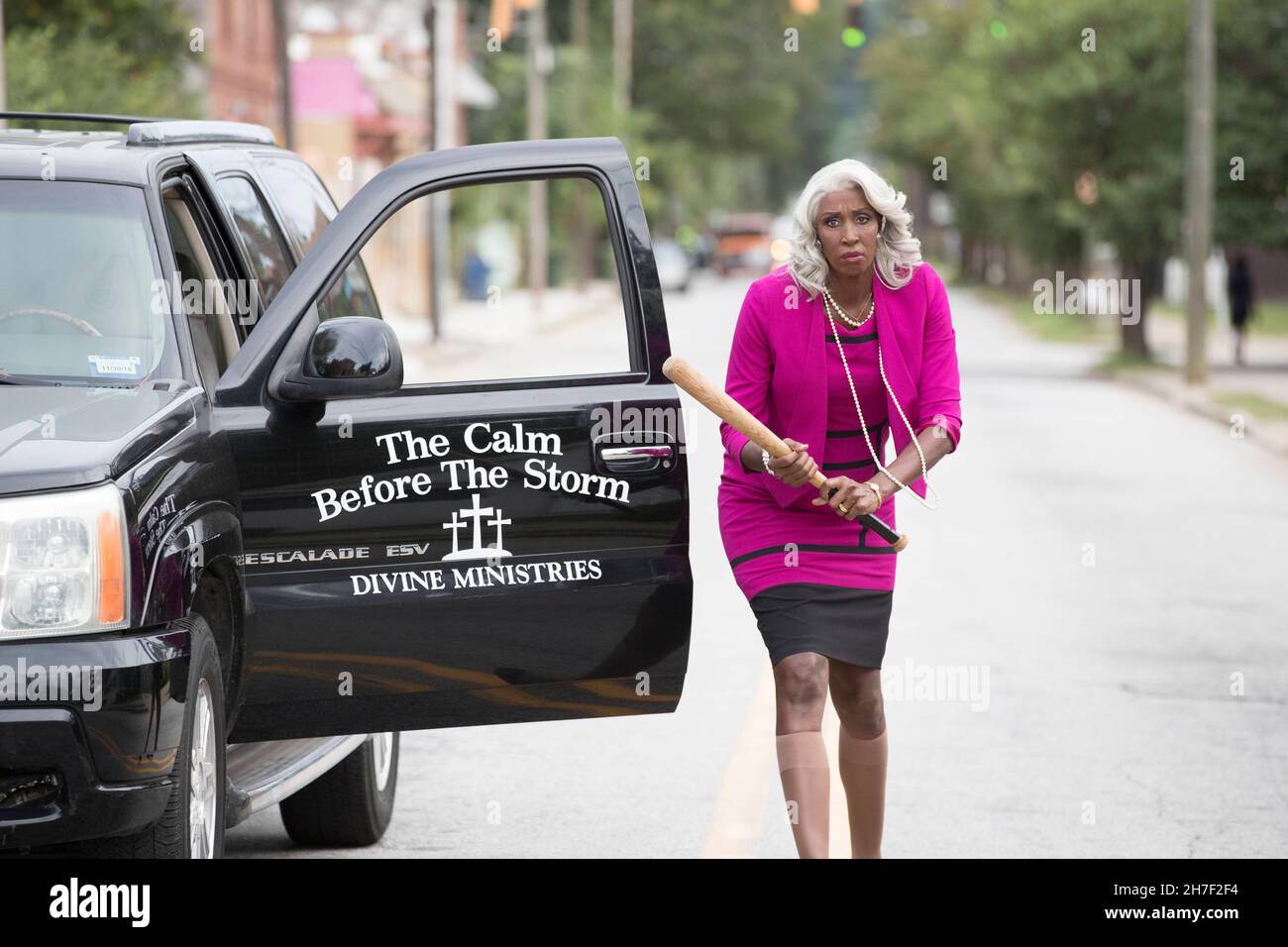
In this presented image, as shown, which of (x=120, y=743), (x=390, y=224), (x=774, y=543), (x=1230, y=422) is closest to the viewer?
(x=120, y=743)

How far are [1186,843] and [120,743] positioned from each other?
351 cm

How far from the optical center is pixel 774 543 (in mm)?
5227

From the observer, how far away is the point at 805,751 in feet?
16.8

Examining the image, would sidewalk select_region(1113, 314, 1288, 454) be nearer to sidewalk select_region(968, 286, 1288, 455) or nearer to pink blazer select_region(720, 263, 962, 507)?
sidewalk select_region(968, 286, 1288, 455)

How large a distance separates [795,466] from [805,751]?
695mm

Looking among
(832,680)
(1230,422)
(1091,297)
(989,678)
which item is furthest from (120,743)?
(1091,297)

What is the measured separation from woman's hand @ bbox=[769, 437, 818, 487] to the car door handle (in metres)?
0.40

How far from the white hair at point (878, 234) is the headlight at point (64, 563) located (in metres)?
1.70

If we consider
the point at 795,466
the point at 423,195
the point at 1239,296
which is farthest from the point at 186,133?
the point at 1239,296

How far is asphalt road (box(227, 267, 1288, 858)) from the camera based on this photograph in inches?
265

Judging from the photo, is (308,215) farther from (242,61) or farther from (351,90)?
(351,90)

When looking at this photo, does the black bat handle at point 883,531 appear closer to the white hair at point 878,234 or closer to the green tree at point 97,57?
the white hair at point 878,234

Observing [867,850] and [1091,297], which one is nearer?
[867,850]

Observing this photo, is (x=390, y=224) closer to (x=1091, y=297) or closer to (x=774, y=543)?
(x=1091, y=297)
